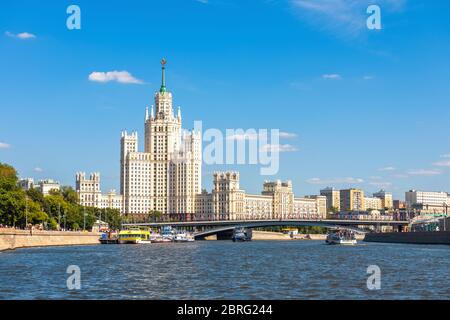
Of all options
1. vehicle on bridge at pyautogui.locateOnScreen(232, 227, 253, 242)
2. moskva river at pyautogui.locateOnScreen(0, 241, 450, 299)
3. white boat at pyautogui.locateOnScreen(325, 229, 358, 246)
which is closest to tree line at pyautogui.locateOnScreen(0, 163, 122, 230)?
vehicle on bridge at pyautogui.locateOnScreen(232, 227, 253, 242)

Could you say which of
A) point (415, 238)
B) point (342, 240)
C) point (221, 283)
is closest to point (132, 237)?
point (342, 240)

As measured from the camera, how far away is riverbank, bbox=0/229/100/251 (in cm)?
8826

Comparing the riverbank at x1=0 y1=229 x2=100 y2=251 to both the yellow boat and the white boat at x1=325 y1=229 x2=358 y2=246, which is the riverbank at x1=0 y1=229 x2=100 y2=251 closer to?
the yellow boat

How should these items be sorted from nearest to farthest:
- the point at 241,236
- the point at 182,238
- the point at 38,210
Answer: the point at 38,210 < the point at 182,238 < the point at 241,236

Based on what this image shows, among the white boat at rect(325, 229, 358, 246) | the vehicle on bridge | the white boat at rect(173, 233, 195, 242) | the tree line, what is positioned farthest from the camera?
the vehicle on bridge

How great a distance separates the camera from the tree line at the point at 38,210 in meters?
103

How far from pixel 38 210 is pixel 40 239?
16.2m

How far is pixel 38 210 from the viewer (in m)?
121

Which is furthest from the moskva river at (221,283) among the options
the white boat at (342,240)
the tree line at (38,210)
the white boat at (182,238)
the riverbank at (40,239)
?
the white boat at (182,238)

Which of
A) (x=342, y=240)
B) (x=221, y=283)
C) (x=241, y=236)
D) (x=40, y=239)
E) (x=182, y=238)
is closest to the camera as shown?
(x=221, y=283)

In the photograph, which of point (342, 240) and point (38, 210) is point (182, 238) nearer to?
point (342, 240)

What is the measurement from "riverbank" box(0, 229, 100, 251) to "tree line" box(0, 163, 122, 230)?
379 centimetres

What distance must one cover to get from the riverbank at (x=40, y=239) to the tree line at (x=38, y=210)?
3.79m
